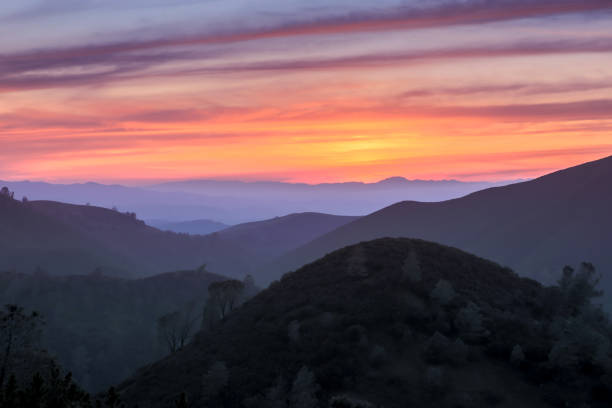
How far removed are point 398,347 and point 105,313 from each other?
108 meters

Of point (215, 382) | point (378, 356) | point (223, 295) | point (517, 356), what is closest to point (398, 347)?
point (378, 356)

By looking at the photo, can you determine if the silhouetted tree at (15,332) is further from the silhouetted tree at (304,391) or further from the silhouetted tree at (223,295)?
the silhouetted tree at (223,295)

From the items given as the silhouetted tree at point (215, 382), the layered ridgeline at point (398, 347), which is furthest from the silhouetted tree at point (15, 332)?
the silhouetted tree at point (215, 382)

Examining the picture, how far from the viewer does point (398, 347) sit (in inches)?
2440

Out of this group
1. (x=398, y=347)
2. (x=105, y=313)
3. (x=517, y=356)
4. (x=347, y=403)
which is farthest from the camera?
(x=105, y=313)

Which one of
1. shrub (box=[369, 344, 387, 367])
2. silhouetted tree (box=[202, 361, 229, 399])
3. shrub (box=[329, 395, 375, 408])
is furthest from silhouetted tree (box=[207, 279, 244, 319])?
shrub (box=[329, 395, 375, 408])

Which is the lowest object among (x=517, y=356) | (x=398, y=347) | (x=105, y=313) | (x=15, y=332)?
(x=105, y=313)

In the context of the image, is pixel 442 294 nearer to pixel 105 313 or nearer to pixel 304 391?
pixel 304 391

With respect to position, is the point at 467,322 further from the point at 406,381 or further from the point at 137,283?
the point at 137,283

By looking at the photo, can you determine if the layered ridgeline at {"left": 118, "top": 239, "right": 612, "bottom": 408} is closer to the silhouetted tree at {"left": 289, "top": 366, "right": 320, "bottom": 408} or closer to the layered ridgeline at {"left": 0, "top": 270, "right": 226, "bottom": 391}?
the silhouetted tree at {"left": 289, "top": 366, "right": 320, "bottom": 408}

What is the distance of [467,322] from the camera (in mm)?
64375

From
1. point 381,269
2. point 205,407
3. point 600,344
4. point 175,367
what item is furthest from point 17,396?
point 381,269

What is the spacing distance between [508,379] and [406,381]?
428 inches

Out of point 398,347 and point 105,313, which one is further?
point 105,313
